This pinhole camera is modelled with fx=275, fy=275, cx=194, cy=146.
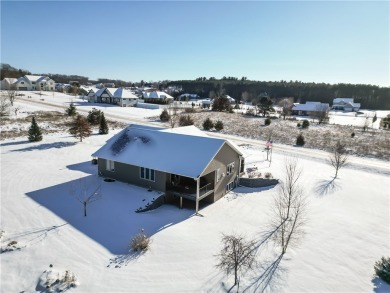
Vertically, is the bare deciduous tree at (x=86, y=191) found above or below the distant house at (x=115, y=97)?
below

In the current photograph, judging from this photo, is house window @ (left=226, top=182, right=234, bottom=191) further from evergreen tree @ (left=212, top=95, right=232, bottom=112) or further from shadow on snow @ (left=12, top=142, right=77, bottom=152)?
evergreen tree @ (left=212, top=95, right=232, bottom=112)

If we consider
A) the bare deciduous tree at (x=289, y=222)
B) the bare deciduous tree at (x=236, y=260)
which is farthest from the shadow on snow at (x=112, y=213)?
the bare deciduous tree at (x=289, y=222)

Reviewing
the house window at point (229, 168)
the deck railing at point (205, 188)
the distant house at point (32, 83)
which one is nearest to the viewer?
the deck railing at point (205, 188)

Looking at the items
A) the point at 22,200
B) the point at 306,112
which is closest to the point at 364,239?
the point at 22,200

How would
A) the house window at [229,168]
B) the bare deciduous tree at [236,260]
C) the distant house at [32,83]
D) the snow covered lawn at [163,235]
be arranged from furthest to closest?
the distant house at [32,83] → the house window at [229,168] → the snow covered lawn at [163,235] → the bare deciduous tree at [236,260]

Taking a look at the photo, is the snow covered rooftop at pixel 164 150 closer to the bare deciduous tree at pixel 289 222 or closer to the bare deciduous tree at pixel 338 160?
the bare deciduous tree at pixel 289 222

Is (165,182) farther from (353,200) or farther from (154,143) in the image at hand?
(353,200)

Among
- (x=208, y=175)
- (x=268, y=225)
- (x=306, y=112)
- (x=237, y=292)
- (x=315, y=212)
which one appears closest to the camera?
(x=237, y=292)

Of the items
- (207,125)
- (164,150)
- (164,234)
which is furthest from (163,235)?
(207,125)
